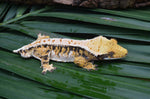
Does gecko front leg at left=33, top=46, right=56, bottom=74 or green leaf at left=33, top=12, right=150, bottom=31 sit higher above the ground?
green leaf at left=33, top=12, right=150, bottom=31

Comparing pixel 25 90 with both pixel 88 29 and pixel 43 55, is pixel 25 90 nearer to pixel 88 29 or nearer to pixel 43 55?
pixel 43 55

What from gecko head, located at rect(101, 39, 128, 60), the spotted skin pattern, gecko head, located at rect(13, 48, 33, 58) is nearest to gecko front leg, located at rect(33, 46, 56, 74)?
the spotted skin pattern

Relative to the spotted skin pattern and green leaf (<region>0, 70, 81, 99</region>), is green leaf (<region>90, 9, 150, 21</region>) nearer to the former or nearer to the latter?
the spotted skin pattern

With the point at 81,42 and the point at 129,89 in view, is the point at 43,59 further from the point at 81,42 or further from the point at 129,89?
the point at 129,89

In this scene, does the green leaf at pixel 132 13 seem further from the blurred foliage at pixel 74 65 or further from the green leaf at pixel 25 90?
the green leaf at pixel 25 90

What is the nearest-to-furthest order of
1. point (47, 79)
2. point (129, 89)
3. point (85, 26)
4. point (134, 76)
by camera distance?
point (129, 89)
point (134, 76)
point (47, 79)
point (85, 26)

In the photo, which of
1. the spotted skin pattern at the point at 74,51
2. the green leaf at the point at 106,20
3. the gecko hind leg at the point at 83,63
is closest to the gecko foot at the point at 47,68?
the spotted skin pattern at the point at 74,51

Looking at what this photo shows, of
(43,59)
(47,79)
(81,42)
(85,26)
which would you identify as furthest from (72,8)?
(47,79)

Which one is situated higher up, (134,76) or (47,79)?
(134,76)
